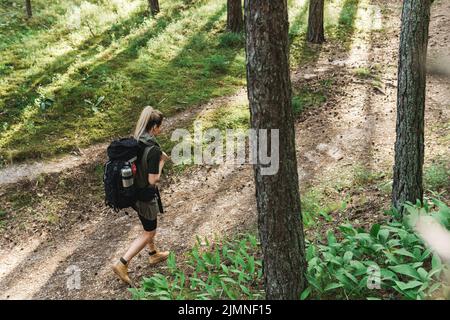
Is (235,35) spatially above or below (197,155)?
above

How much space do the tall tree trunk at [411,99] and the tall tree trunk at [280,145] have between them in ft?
7.44

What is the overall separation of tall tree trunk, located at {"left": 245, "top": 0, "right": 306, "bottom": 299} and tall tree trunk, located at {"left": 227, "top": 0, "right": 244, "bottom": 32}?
13.6 m

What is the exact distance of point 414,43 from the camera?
582cm

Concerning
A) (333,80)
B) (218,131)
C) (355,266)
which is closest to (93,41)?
(218,131)

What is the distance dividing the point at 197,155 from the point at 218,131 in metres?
1.08

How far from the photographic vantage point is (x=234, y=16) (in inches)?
681

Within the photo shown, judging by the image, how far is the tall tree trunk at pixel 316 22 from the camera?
16094mm

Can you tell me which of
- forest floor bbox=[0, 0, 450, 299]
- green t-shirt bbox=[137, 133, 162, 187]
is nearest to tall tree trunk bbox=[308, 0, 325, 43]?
forest floor bbox=[0, 0, 450, 299]

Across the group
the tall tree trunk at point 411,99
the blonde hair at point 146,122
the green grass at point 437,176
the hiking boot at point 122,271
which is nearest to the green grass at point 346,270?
the hiking boot at point 122,271

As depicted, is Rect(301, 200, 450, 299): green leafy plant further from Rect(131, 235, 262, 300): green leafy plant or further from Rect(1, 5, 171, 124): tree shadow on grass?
Rect(1, 5, 171, 124): tree shadow on grass

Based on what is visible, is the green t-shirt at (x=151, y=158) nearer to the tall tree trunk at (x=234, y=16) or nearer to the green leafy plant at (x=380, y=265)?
the green leafy plant at (x=380, y=265)

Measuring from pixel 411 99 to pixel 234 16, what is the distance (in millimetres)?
12636

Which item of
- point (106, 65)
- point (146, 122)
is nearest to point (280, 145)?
point (146, 122)
